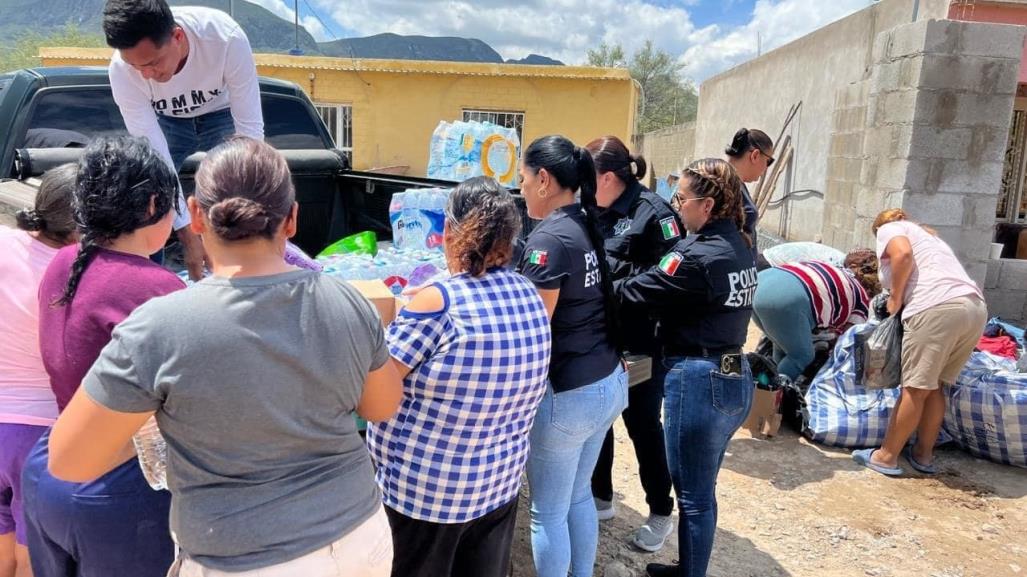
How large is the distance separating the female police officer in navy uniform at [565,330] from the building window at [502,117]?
13768 mm

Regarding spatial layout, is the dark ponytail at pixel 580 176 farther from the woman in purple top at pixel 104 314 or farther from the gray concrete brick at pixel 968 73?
the gray concrete brick at pixel 968 73

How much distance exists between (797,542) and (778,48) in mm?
9302

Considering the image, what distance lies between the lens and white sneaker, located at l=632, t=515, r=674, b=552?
133 inches

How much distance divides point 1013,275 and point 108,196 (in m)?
6.27

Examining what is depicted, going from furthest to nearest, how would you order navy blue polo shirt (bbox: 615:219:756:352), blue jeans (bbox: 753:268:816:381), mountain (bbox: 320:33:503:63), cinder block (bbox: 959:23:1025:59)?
1. mountain (bbox: 320:33:503:63)
2. cinder block (bbox: 959:23:1025:59)
3. blue jeans (bbox: 753:268:816:381)
4. navy blue polo shirt (bbox: 615:219:756:352)

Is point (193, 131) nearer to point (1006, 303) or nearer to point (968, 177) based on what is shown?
point (968, 177)

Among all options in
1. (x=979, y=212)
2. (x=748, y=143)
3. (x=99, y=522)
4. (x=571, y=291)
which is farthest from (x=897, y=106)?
(x=99, y=522)

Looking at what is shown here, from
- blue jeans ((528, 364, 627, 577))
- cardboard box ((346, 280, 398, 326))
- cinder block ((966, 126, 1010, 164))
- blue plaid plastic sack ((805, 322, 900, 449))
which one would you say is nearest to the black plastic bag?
blue plaid plastic sack ((805, 322, 900, 449))

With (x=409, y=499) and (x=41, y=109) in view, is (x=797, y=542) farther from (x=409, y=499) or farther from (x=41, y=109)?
(x=41, y=109)

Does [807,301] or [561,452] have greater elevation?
[807,301]

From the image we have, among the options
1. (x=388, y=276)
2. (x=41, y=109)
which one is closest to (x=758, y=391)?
(x=388, y=276)

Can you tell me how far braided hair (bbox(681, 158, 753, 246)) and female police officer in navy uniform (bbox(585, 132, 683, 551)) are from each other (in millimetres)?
441

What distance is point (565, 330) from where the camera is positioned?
247 centimetres

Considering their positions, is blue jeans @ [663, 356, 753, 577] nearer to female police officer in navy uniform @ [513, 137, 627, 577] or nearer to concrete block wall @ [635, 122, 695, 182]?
female police officer in navy uniform @ [513, 137, 627, 577]
